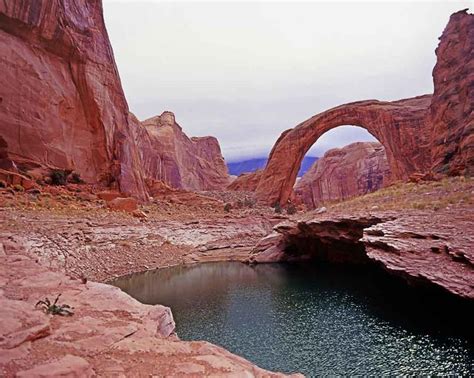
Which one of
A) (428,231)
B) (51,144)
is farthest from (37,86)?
(428,231)

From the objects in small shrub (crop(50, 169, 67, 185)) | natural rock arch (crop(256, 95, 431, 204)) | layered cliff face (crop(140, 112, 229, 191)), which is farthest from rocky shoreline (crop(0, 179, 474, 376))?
layered cliff face (crop(140, 112, 229, 191))

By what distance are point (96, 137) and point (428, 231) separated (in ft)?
71.6

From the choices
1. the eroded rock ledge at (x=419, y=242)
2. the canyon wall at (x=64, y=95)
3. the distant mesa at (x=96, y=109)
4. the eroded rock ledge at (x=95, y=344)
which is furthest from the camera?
the distant mesa at (x=96, y=109)

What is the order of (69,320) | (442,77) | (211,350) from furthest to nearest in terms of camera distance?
(442,77) → (69,320) → (211,350)

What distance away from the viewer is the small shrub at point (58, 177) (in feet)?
68.9

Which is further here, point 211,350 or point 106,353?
point 211,350

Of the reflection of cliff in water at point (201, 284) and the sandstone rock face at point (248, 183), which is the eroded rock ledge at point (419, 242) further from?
the sandstone rock face at point (248, 183)

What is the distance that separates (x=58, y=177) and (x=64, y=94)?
5777mm

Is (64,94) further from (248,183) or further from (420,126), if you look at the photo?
(248,183)

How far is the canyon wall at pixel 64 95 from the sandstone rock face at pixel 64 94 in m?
0.05

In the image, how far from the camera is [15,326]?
437 centimetres

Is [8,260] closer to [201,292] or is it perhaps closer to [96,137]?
[201,292]

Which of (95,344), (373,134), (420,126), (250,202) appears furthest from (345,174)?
(95,344)

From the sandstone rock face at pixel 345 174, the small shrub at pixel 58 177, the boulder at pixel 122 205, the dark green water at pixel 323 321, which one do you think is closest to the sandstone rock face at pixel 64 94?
the small shrub at pixel 58 177
